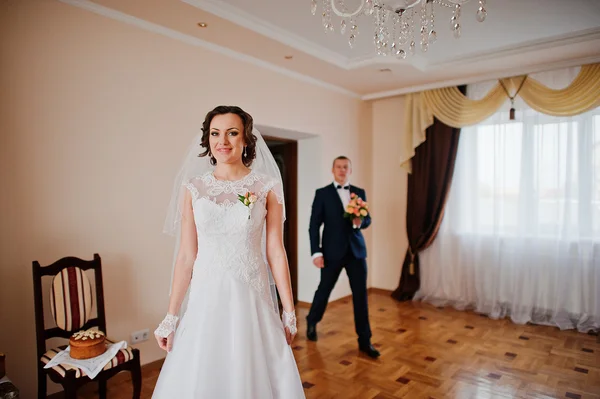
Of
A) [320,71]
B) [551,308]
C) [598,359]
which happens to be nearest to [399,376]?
[598,359]

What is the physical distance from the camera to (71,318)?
276cm

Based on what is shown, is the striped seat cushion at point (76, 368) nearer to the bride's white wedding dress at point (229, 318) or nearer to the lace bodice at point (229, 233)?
the bride's white wedding dress at point (229, 318)

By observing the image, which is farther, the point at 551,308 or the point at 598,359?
the point at 551,308

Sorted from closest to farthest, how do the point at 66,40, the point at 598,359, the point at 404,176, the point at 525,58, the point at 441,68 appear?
the point at 66,40 → the point at 598,359 → the point at 525,58 → the point at 441,68 → the point at 404,176

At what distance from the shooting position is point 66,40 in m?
2.97

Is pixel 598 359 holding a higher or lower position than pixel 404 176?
lower

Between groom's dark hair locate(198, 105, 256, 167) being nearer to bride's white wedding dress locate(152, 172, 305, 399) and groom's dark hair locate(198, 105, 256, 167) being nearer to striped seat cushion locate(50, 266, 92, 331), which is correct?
bride's white wedding dress locate(152, 172, 305, 399)

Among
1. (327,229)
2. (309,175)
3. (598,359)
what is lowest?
(598,359)

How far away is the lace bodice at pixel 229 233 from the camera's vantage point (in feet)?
6.19

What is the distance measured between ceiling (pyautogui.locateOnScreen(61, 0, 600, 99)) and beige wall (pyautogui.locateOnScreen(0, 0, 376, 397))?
0.25 m

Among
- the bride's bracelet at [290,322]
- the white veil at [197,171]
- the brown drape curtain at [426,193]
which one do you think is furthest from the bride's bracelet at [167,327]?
the brown drape curtain at [426,193]

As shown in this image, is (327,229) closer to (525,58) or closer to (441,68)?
(441,68)

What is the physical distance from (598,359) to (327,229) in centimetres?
251

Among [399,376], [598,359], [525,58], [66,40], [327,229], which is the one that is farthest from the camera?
[525,58]
